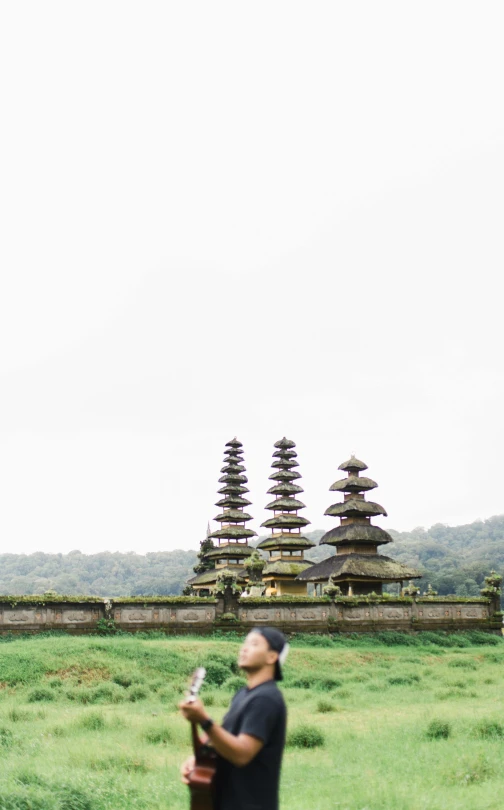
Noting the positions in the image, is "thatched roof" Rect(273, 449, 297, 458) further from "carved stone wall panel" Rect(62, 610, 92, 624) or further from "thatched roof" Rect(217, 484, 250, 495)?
"carved stone wall panel" Rect(62, 610, 92, 624)

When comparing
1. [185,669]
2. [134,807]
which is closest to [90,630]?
[185,669]

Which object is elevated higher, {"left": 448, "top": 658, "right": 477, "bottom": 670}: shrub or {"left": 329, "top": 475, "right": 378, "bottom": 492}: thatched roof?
{"left": 329, "top": 475, "right": 378, "bottom": 492}: thatched roof

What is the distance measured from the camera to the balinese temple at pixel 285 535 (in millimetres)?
52062

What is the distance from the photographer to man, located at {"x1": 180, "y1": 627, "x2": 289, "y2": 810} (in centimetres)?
446

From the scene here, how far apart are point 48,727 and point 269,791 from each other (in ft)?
37.6

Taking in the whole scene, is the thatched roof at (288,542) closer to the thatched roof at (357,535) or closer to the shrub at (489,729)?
the thatched roof at (357,535)

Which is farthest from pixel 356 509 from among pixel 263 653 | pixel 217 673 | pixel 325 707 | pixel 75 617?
pixel 263 653

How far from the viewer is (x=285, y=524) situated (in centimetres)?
5481

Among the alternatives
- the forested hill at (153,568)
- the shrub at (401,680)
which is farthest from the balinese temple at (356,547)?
the forested hill at (153,568)

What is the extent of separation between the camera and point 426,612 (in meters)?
34.2

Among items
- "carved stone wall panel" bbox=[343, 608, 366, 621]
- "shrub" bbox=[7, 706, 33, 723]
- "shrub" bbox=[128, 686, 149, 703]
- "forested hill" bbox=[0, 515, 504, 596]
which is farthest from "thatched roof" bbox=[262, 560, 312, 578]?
"forested hill" bbox=[0, 515, 504, 596]

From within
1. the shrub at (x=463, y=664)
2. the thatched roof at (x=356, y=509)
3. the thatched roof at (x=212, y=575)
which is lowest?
the shrub at (x=463, y=664)

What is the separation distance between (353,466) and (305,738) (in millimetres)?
35371

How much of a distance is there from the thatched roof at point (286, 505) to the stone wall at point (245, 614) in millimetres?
21626
